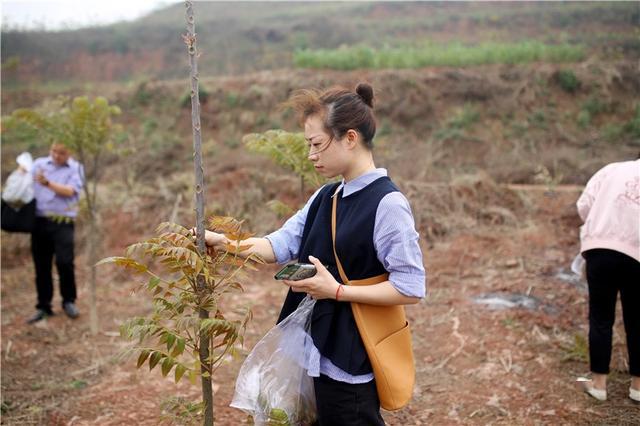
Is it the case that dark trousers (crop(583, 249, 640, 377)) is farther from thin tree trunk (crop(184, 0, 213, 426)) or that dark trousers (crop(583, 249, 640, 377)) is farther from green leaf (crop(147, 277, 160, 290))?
green leaf (crop(147, 277, 160, 290))

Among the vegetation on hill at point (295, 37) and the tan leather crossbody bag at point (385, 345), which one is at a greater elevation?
the vegetation on hill at point (295, 37)

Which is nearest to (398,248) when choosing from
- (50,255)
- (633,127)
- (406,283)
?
(406,283)

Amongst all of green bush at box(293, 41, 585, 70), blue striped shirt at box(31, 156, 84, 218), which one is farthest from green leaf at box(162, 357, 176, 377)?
green bush at box(293, 41, 585, 70)

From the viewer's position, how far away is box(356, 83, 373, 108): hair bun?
2.32 meters

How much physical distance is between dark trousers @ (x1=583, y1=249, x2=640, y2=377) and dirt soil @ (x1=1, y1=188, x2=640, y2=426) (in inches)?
13.6

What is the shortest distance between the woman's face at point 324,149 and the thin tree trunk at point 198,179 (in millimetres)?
451

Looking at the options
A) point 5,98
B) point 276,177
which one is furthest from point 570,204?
point 5,98

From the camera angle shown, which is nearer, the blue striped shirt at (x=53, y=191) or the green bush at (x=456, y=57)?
the blue striped shirt at (x=53, y=191)

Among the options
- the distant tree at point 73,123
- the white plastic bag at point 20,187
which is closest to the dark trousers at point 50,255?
the white plastic bag at point 20,187

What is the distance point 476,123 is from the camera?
51.1 ft

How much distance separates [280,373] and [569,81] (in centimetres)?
1618

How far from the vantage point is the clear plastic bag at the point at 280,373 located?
2.37 metres

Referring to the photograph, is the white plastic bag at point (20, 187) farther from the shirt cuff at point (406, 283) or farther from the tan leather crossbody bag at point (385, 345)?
the shirt cuff at point (406, 283)

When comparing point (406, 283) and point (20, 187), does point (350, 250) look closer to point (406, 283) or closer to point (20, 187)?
point (406, 283)
